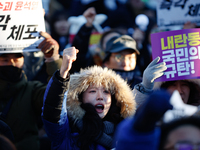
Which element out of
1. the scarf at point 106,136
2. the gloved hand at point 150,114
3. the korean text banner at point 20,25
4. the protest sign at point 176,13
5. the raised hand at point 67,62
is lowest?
the scarf at point 106,136

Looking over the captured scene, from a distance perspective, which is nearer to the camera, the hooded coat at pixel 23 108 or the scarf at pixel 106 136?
the scarf at pixel 106 136

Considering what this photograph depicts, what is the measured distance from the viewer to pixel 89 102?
248 cm

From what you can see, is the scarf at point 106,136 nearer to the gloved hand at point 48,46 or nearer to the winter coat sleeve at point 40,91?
the winter coat sleeve at point 40,91

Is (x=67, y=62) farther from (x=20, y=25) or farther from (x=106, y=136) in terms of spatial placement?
(x=20, y=25)

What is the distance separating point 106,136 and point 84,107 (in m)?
0.32

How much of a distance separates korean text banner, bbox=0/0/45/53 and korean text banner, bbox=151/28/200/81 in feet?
4.25

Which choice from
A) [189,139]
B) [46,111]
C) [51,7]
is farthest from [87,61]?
[189,139]

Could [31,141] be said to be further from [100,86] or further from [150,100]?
[150,100]

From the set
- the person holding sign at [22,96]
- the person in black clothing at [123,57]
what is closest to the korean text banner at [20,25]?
the person holding sign at [22,96]

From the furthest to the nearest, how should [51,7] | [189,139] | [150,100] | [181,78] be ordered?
[51,7] < [181,78] < [189,139] < [150,100]

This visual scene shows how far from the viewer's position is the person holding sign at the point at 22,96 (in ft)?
9.55

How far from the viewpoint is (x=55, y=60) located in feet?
9.96

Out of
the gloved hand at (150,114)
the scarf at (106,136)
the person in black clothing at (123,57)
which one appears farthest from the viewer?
the person in black clothing at (123,57)

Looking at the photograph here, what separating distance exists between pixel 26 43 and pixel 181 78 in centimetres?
166
